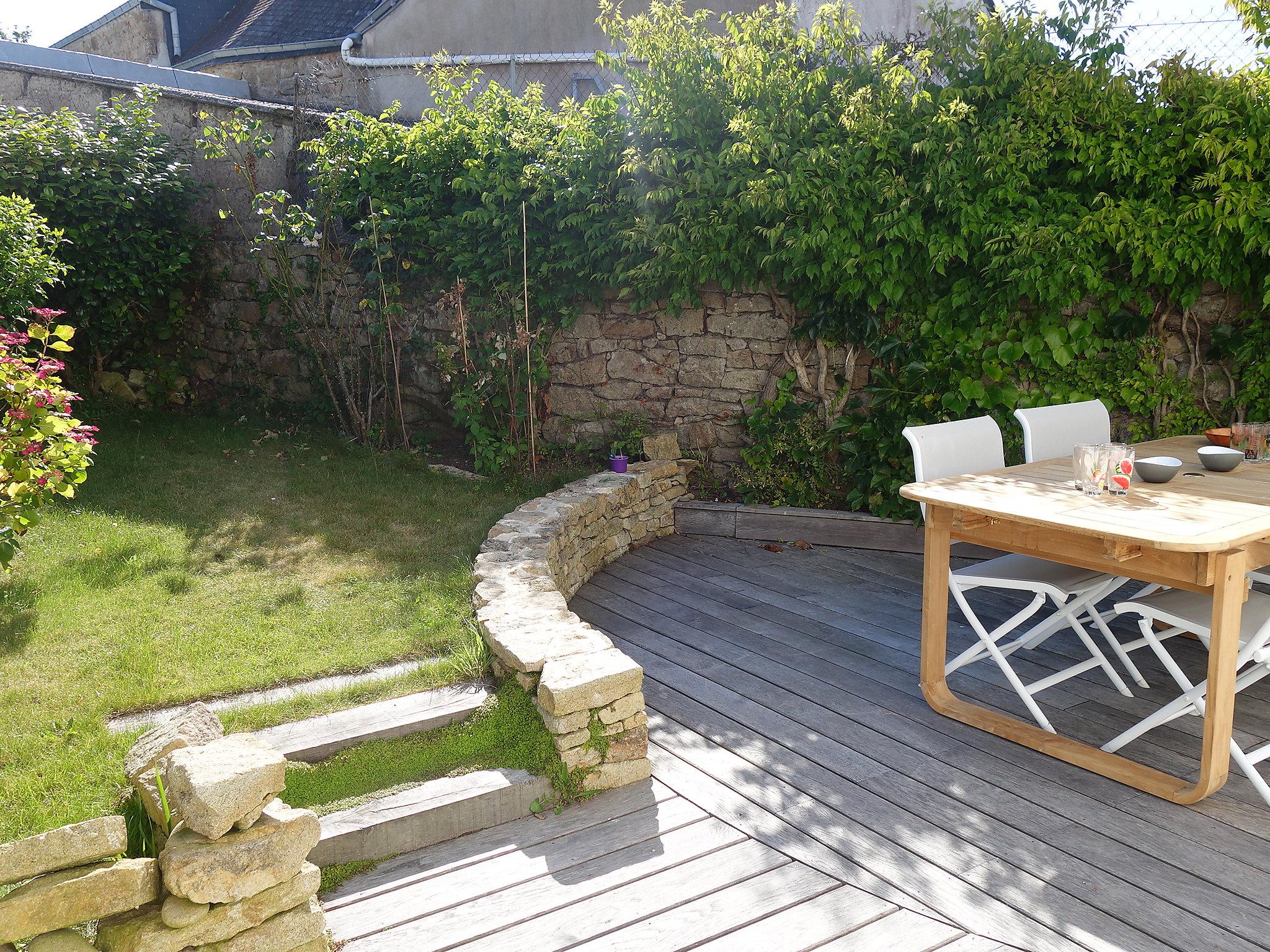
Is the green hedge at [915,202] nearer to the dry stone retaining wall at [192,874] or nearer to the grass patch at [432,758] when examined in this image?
the grass patch at [432,758]

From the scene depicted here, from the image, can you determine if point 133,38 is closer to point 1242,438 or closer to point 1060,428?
point 1060,428

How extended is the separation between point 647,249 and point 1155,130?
2784 millimetres

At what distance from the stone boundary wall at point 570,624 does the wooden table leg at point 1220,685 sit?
5.56 feet

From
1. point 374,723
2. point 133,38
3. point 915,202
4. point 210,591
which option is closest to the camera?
point 374,723

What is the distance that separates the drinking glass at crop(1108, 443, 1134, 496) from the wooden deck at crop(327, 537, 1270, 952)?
880 millimetres

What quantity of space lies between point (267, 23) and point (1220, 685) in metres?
13.8

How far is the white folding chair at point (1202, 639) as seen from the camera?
9.42 ft

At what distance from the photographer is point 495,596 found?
3760 millimetres

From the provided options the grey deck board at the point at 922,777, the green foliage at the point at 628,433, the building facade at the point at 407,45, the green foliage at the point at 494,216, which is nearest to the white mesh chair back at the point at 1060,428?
the grey deck board at the point at 922,777

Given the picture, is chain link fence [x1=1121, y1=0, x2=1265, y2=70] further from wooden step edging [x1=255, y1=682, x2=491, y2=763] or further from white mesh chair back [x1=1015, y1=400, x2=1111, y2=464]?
wooden step edging [x1=255, y1=682, x2=491, y2=763]

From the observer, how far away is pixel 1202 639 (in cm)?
303

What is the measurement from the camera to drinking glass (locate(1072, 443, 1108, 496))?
319cm

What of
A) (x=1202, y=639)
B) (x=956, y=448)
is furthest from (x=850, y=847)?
(x=956, y=448)

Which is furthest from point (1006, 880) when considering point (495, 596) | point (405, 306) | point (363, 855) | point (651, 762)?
point (405, 306)
